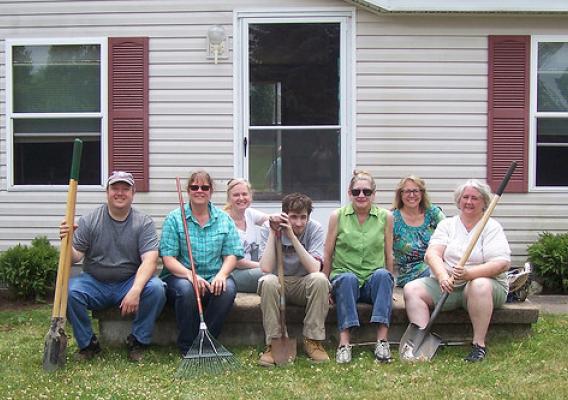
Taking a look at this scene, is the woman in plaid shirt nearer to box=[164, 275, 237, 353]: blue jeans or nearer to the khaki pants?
box=[164, 275, 237, 353]: blue jeans

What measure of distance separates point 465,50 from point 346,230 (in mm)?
2812

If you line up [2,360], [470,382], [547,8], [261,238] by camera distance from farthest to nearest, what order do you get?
[547,8], [261,238], [2,360], [470,382]

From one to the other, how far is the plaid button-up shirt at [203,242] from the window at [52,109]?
2.44m

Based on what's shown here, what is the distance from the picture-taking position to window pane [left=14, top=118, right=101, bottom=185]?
6.74m

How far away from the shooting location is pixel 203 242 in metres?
4.55

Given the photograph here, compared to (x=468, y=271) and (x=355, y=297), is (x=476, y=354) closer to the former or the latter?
(x=468, y=271)

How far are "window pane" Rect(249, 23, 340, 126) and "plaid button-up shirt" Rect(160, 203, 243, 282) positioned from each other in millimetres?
2229

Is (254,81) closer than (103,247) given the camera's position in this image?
No

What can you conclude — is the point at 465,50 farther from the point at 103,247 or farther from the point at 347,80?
the point at 103,247

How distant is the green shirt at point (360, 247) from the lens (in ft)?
14.9

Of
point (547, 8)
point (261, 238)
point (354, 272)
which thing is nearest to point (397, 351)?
point (354, 272)

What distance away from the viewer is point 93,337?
4.46 metres

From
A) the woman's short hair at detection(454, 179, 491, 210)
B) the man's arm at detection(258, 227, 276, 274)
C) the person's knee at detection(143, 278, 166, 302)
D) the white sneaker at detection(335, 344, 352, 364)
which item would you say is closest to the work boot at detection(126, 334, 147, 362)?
the person's knee at detection(143, 278, 166, 302)

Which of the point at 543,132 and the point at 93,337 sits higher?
the point at 543,132
